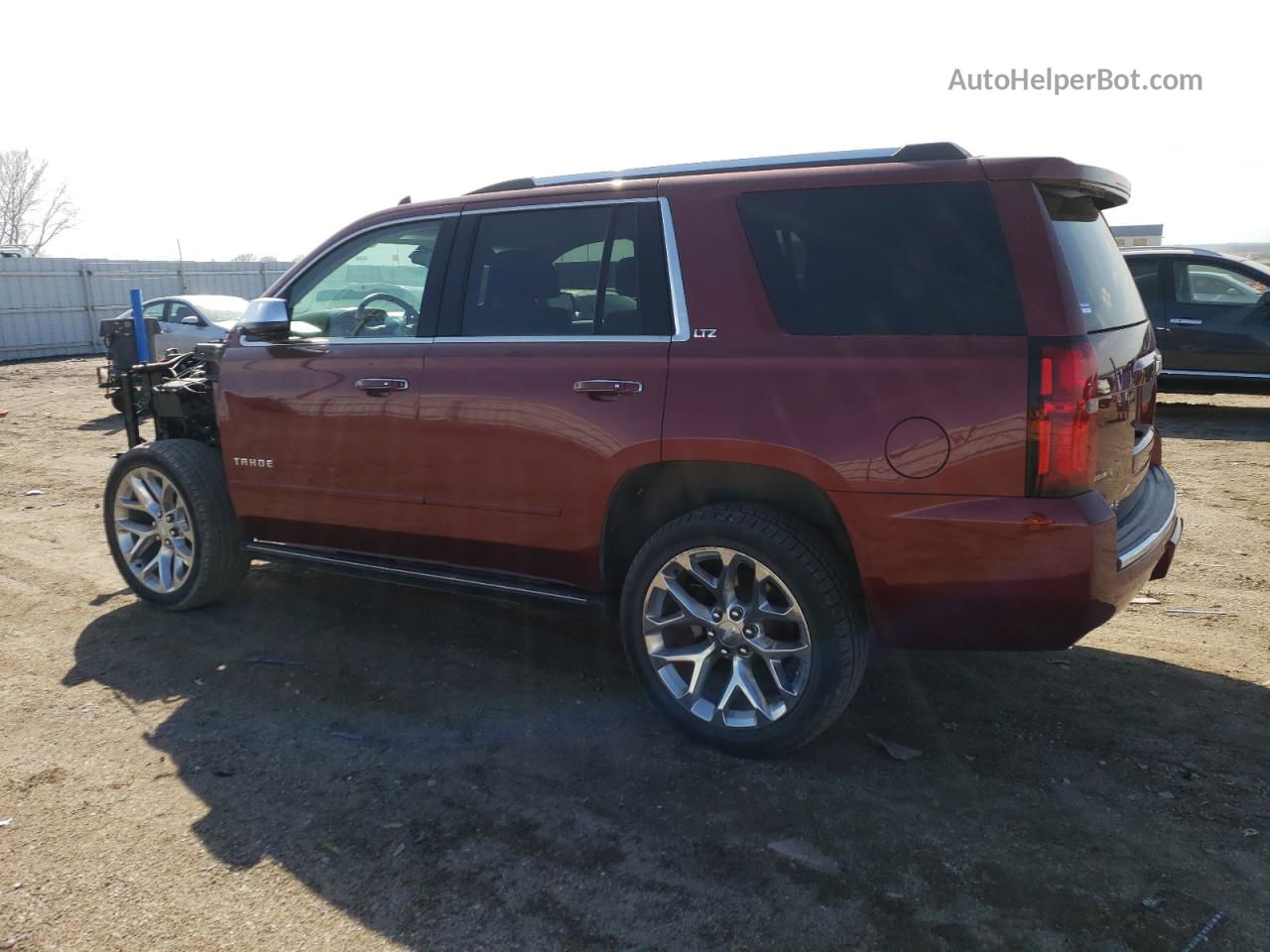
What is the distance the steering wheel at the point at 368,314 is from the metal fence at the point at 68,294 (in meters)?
21.5

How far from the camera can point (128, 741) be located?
3764 millimetres

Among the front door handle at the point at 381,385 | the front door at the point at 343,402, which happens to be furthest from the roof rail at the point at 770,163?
the front door handle at the point at 381,385

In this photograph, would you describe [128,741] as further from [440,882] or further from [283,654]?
[440,882]

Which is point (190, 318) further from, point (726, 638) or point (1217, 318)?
point (726, 638)

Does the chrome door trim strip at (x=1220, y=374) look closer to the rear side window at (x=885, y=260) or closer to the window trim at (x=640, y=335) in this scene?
the rear side window at (x=885, y=260)

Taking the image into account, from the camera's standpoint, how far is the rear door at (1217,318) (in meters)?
10.3

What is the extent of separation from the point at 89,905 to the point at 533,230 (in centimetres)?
281

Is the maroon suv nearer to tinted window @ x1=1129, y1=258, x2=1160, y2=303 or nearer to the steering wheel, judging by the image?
the steering wheel

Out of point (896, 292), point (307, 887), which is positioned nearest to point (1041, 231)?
point (896, 292)

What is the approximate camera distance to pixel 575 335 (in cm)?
386

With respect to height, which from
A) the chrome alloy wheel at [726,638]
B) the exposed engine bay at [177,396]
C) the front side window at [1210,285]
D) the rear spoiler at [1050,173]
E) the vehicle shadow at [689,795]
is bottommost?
the vehicle shadow at [689,795]

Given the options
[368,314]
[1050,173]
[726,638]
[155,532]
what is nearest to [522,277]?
[368,314]

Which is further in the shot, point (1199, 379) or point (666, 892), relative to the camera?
point (1199, 379)

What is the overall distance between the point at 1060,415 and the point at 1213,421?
30.0 ft
